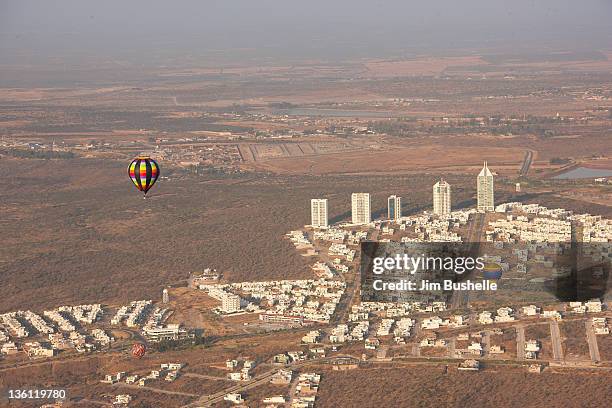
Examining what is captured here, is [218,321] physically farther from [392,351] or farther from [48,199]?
[48,199]

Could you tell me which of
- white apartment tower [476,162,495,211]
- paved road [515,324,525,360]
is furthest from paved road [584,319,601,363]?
white apartment tower [476,162,495,211]

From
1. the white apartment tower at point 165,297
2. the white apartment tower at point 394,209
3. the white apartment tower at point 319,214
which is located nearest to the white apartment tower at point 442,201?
the white apartment tower at point 394,209

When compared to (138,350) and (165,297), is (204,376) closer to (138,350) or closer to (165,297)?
(138,350)

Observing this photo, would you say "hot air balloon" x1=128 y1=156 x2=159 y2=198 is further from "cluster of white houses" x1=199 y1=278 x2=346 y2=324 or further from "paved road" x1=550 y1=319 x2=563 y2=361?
"paved road" x1=550 y1=319 x2=563 y2=361

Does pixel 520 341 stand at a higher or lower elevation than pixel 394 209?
higher

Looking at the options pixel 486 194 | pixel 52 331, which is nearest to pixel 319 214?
pixel 486 194

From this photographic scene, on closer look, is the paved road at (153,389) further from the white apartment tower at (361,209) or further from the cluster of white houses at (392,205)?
the white apartment tower at (361,209)
